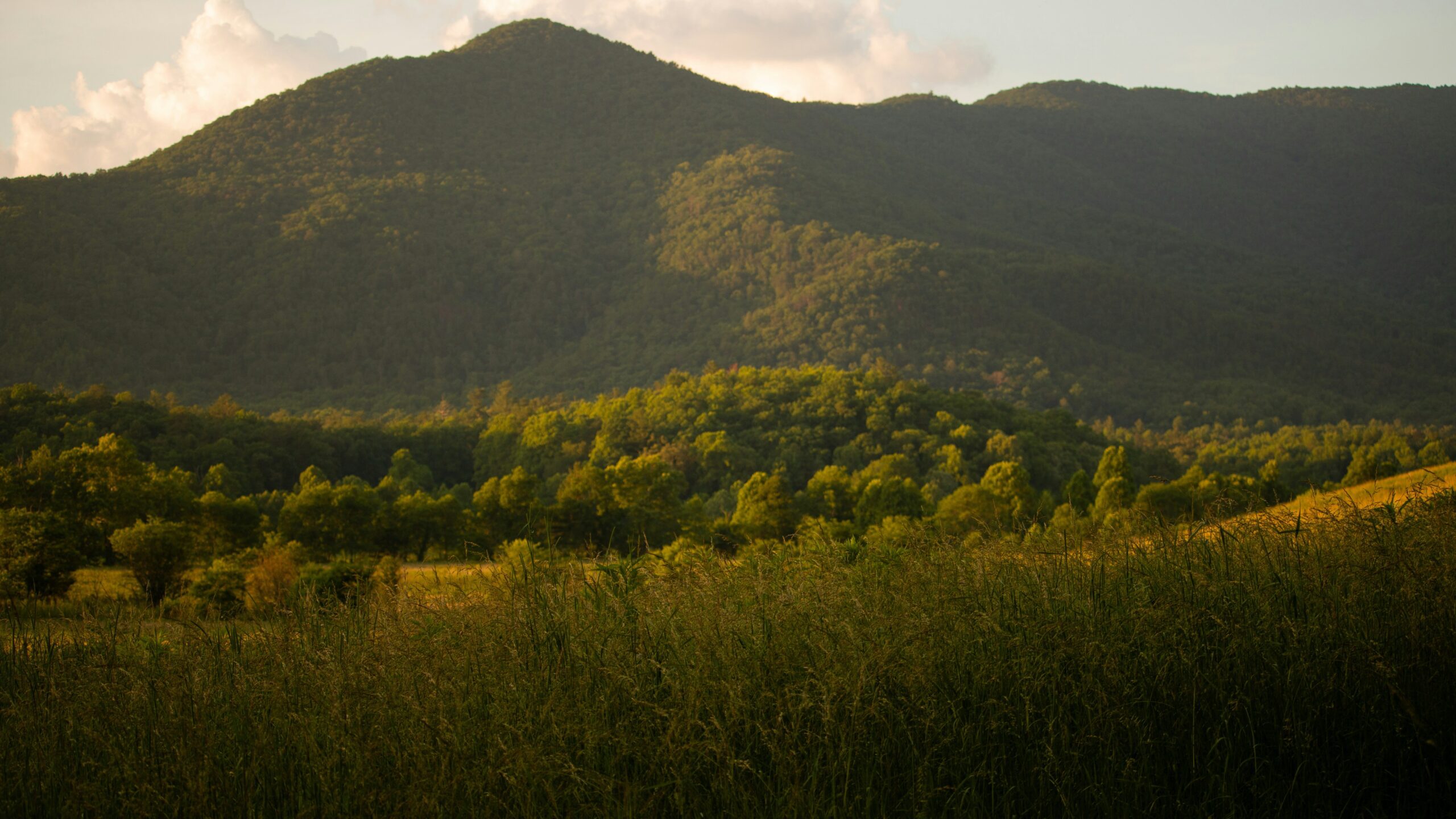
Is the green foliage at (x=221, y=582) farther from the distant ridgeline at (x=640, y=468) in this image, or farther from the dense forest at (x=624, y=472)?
the distant ridgeline at (x=640, y=468)

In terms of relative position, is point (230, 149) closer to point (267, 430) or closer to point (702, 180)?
point (702, 180)

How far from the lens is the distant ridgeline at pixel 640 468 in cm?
2448

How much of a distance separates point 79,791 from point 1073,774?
3096 millimetres

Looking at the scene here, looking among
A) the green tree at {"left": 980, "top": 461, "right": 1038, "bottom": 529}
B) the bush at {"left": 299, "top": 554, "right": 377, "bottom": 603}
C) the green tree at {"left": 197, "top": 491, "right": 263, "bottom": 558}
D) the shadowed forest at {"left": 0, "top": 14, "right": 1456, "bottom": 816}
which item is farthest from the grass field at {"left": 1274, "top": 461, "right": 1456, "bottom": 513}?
the green tree at {"left": 197, "top": 491, "right": 263, "bottom": 558}

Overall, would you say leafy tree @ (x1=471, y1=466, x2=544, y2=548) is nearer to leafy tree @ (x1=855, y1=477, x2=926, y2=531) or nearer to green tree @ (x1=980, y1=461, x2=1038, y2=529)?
leafy tree @ (x1=855, y1=477, x2=926, y2=531)

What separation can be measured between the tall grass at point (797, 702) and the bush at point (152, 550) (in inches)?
670

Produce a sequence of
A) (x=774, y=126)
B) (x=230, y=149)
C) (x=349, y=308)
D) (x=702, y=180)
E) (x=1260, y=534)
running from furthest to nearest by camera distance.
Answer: (x=774, y=126) < (x=702, y=180) < (x=230, y=149) < (x=349, y=308) < (x=1260, y=534)

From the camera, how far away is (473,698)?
11.3 ft

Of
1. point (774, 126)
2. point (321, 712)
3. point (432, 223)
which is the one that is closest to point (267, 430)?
point (321, 712)

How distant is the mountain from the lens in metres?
113

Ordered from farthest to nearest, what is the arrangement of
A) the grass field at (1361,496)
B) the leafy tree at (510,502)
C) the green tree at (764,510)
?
the leafy tree at (510,502), the green tree at (764,510), the grass field at (1361,496)

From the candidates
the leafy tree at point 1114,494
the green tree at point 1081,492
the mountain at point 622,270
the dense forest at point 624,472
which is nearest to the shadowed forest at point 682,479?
the dense forest at point 624,472

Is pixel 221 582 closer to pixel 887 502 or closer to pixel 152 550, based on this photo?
pixel 152 550

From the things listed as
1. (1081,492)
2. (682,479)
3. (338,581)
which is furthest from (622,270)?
(338,581)
